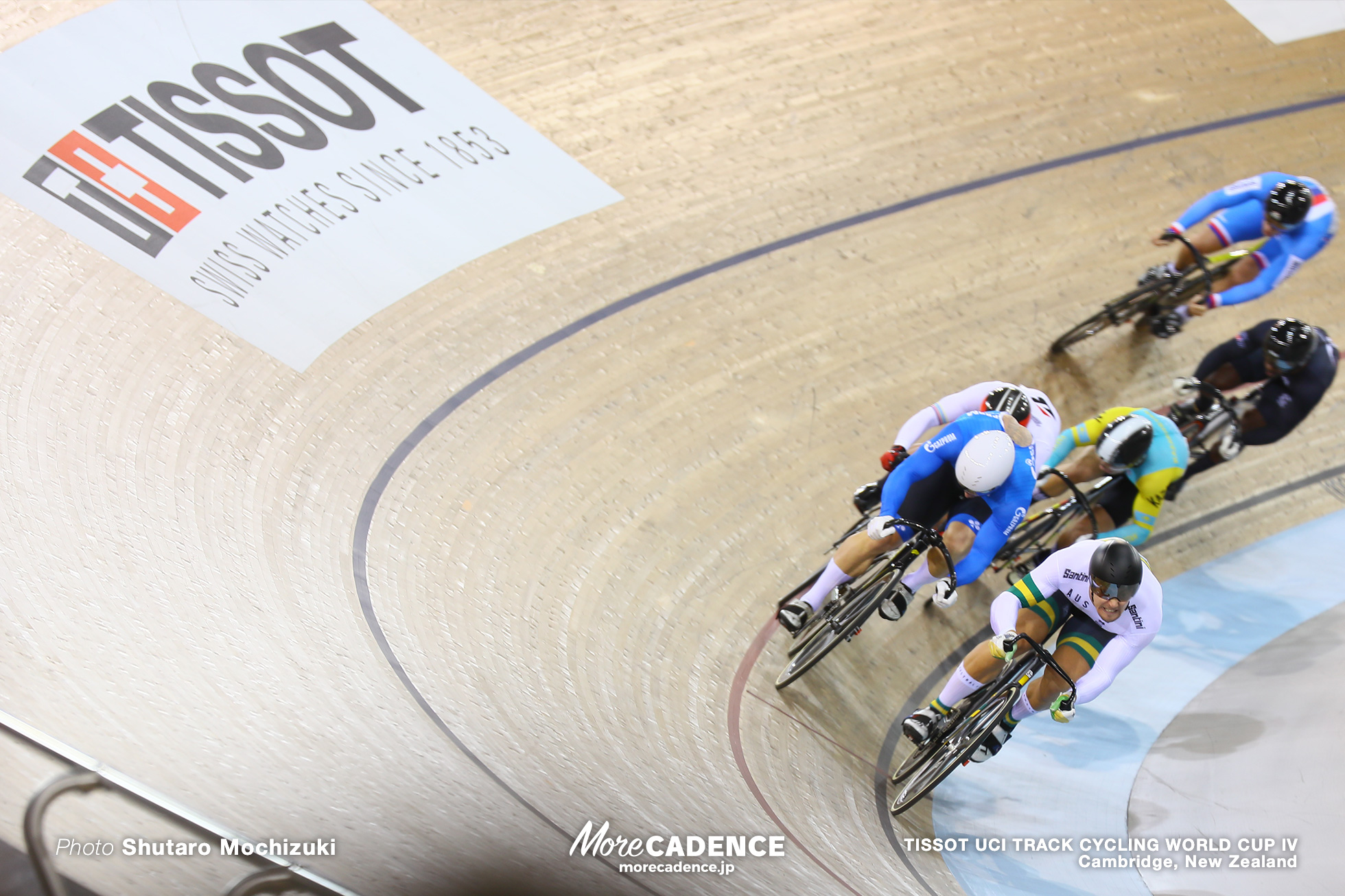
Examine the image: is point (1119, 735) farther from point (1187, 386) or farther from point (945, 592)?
point (1187, 386)

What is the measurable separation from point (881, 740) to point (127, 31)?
475 centimetres

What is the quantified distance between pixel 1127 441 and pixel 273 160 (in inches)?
157

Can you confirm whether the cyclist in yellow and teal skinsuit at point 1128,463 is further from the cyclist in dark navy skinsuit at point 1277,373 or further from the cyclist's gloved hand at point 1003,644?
the cyclist's gloved hand at point 1003,644

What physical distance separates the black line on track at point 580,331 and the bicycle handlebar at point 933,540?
2.91 ft

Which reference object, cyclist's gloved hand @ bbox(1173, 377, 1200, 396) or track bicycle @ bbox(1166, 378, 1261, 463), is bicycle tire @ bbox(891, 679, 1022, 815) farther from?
cyclist's gloved hand @ bbox(1173, 377, 1200, 396)

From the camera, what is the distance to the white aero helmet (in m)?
3.39

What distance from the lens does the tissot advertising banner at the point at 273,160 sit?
440 cm

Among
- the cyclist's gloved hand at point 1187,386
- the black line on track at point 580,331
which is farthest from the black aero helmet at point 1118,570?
the cyclist's gloved hand at point 1187,386

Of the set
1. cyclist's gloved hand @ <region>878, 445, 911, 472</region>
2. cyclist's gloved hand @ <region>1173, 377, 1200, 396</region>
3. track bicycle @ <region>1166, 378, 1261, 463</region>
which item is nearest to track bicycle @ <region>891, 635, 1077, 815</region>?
cyclist's gloved hand @ <region>878, 445, 911, 472</region>

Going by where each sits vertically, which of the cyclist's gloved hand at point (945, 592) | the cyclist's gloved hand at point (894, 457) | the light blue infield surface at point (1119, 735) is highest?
the cyclist's gloved hand at point (894, 457)

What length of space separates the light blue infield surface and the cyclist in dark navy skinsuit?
0.67m

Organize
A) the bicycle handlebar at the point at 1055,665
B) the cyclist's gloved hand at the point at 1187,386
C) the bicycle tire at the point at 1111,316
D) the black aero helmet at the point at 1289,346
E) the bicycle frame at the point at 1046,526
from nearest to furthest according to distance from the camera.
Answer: the bicycle handlebar at the point at 1055,665
the black aero helmet at the point at 1289,346
the bicycle frame at the point at 1046,526
the cyclist's gloved hand at the point at 1187,386
the bicycle tire at the point at 1111,316

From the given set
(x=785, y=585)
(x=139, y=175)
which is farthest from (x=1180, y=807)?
(x=139, y=175)

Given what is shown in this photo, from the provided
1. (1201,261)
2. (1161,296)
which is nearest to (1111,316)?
(1161,296)
